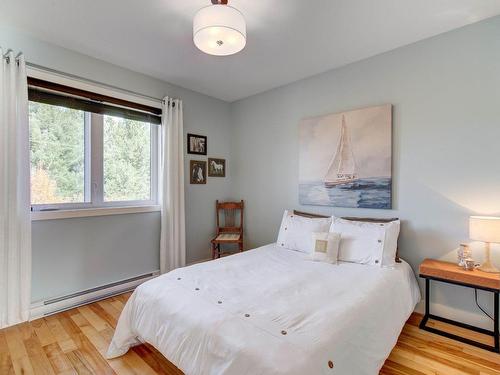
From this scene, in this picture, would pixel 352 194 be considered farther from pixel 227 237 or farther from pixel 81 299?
pixel 81 299

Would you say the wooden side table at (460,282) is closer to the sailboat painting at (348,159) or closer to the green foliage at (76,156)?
the sailboat painting at (348,159)

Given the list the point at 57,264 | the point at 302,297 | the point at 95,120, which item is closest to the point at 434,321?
the point at 302,297

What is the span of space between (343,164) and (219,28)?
1.90 m

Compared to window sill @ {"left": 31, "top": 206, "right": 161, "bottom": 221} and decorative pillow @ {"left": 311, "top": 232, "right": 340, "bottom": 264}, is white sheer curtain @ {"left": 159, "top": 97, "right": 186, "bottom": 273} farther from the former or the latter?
decorative pillow @ {"left": 311, "top": 232, "right": 340, "bottom": 264}

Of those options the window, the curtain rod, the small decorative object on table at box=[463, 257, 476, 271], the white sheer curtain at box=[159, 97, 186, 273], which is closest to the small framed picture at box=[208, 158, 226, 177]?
the white sheer curtain at box=[159, 97, 186, 273]

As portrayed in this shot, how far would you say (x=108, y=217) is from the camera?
110 inches

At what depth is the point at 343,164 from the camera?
2822 millimetres

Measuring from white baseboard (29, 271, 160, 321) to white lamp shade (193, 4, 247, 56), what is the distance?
262cm

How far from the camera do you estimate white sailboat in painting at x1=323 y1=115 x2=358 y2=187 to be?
2.76m

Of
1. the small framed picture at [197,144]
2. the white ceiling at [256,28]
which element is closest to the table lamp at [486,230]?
the white ceiling at [256,28]

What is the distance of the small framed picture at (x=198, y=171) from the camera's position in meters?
3.57

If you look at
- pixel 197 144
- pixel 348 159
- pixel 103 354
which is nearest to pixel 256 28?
pixel 348 159

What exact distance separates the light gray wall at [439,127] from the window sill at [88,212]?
84.6 inches

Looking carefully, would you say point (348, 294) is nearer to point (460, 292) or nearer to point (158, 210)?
point (460, 292)
